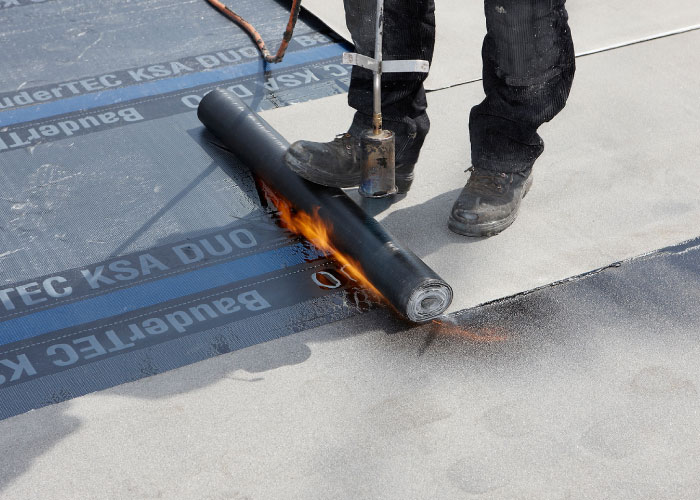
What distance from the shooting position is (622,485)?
6.29 ft

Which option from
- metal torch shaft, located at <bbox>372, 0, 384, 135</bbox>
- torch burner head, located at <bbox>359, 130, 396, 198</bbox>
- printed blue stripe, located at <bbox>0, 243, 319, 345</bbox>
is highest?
metal torch shaft, located at <bbox>372, 0, 384, 135</bbox>

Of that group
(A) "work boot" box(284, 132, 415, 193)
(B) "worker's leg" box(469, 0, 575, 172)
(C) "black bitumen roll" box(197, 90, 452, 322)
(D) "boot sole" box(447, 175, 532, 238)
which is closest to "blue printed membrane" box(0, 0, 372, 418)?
(C) "black bitumen roll" box(197, 90, 452, 322)

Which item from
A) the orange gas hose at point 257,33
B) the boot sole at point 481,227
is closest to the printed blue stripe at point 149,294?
the boot sole at point 481,227

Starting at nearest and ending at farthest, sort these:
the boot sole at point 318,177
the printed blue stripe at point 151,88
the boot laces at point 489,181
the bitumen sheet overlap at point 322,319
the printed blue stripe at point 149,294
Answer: the bitumen sheet overlap at point 322,319 < the printed blue stripe at point 149,294 < the boot sole at point 318,177 < the boot laces at point 489,181 < the printed blue stripe at point 151,88

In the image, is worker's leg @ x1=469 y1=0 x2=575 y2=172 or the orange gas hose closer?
worker's leg @ x1=469 y1=0 x2=575 y2=172

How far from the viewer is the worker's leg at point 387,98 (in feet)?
9.04

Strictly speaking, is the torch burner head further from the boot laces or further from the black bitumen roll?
the boot laces

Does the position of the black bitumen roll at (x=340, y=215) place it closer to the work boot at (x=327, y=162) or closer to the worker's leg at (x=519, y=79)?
the work boot at (x=327, y=162)

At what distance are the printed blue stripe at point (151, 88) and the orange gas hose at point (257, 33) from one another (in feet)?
0.20

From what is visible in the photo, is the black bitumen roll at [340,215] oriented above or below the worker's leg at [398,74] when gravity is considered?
below

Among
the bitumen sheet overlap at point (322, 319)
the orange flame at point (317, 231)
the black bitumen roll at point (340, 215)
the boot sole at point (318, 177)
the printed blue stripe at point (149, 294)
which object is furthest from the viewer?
the boot sole at point (318, 177)

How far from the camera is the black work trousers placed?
2.64 metres

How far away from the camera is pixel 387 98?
287 centimetres

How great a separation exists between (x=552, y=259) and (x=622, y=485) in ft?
3.04
